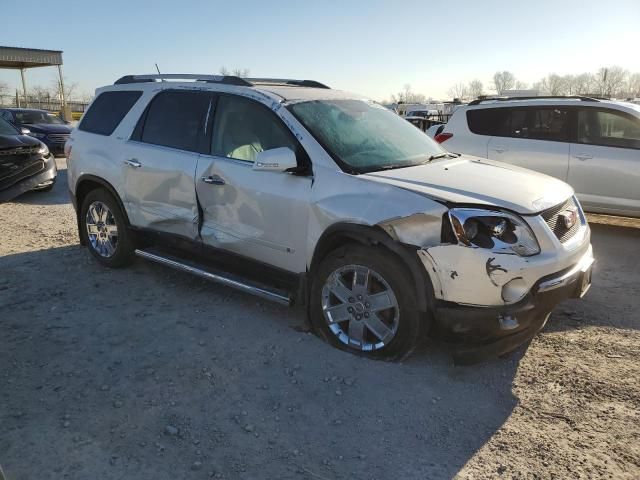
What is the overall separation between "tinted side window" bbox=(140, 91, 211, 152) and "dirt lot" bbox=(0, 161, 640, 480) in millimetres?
1382

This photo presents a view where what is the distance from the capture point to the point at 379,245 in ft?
11.3

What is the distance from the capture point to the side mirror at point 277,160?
12.0ft

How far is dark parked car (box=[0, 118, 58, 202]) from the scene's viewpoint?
8125mm

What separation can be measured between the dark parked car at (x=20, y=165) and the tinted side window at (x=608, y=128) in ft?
26.9

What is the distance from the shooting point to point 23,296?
15.5 ft

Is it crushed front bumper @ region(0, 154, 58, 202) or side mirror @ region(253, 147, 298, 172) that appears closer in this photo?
side mirror @ region(253, 147, 298, 172)

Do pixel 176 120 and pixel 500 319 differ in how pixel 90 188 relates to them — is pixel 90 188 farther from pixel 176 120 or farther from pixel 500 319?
pixel 500 319

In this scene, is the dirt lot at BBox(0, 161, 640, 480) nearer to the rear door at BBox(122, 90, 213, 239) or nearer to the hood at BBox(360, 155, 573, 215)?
the rear door at BBox(122, 90, 213, 239)

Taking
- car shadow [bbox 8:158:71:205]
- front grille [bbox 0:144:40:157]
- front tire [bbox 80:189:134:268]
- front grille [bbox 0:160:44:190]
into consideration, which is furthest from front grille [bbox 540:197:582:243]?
car shadow [bbox 8:158:71:205]

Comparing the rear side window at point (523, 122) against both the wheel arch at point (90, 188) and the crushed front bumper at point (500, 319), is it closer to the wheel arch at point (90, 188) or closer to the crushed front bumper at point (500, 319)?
the crushed front bumper at point (500, 319)

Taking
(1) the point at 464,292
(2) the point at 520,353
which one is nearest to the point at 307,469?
(1) the point at 464,292

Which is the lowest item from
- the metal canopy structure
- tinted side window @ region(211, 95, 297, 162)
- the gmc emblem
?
the gmc emblem

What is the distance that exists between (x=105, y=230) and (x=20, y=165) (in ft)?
13.7

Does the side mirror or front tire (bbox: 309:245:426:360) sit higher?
the side mirror
